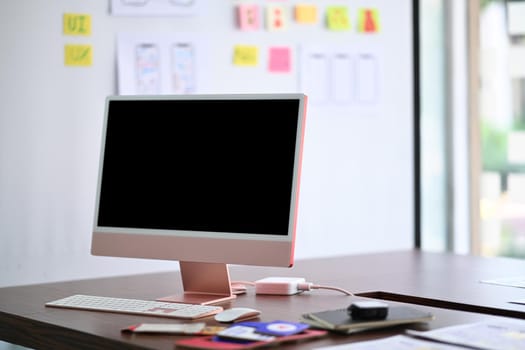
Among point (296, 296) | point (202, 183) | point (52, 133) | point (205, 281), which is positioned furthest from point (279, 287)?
point (52, 133)

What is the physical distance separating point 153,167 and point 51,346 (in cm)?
47

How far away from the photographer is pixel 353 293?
2.12m

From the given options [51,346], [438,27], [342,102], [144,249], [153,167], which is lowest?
[51,346]

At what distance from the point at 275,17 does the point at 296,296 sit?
1.81m

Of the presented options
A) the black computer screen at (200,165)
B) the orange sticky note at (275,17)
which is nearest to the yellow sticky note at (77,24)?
the orange sticky note at (275,17)

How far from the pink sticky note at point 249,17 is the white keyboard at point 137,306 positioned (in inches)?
69.3

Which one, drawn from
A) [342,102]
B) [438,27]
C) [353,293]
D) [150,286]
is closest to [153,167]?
[150,286]

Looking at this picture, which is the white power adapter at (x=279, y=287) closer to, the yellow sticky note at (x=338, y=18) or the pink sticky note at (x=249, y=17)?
the pink sticky note at (x=249, y=17)

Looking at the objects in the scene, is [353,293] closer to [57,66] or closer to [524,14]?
[57,66]

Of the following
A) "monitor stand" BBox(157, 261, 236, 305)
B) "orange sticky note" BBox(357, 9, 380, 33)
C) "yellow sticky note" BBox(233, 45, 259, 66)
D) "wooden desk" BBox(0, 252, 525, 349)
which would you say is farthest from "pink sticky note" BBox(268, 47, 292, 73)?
"monitor stand" BBox(157, 261, 236, 305)

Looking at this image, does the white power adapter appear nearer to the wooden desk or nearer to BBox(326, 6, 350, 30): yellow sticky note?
the wooden desk

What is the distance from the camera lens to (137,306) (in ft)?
6.24

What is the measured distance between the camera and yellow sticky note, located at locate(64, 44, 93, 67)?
319cm

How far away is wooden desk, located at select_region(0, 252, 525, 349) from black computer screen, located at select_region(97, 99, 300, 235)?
188mm
